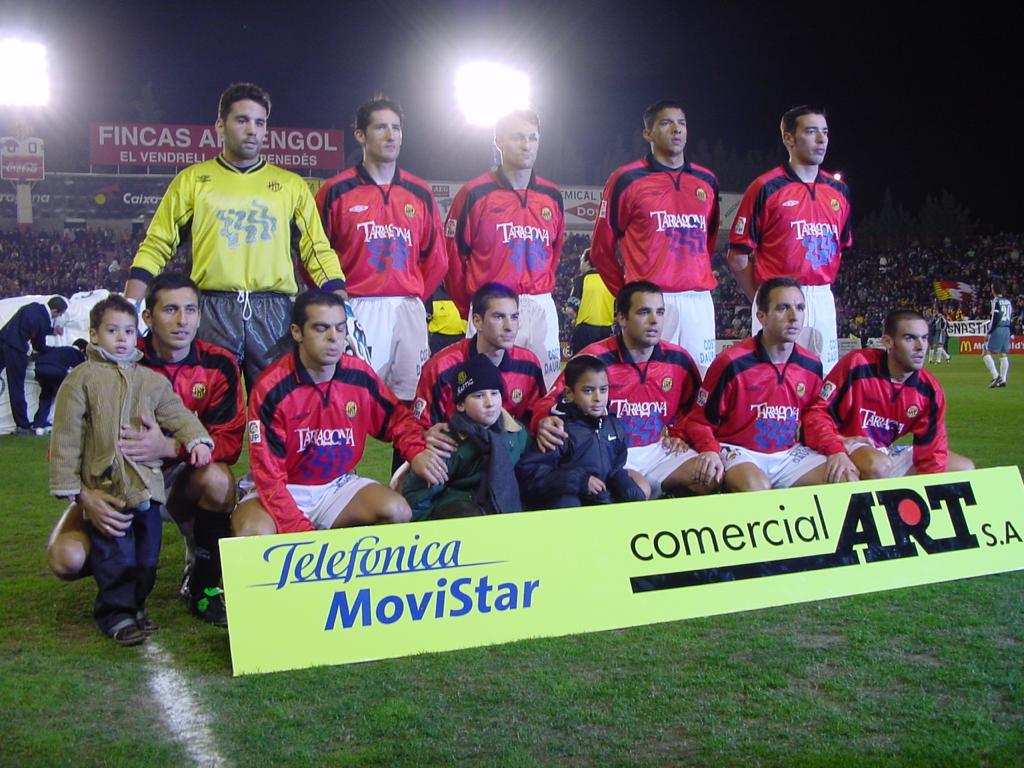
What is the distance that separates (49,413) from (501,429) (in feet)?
26.9

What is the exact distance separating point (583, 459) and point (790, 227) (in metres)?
2.54

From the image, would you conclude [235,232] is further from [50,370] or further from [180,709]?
[50,370]

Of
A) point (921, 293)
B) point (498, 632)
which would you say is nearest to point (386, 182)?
point (498, 632)

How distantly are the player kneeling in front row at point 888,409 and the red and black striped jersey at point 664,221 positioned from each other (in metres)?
1.13

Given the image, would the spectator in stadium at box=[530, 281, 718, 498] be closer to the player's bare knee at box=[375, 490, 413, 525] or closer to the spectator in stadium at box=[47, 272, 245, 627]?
the player's bare knee at box=[375, 490, 413, 525]

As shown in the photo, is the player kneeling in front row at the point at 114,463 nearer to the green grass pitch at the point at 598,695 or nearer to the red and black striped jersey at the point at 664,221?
the green grass pitch at the point at 598,695

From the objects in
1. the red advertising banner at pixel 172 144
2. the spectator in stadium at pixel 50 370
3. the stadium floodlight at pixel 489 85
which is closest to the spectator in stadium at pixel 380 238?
the spectator in stadium at pixel 50 370

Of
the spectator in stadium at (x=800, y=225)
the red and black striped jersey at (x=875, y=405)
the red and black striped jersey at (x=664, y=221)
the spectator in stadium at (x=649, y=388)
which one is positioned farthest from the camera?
the spectator in stadium at (x=800, y=225)

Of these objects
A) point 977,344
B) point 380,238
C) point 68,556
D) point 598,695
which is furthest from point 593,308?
point 977,344

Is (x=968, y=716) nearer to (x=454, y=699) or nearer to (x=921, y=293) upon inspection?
(x=454, y=699)

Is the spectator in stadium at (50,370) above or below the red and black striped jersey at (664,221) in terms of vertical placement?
below

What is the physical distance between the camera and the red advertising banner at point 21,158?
3403cm

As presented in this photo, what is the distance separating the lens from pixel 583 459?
450 centimetres

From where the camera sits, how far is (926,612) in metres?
3.78
